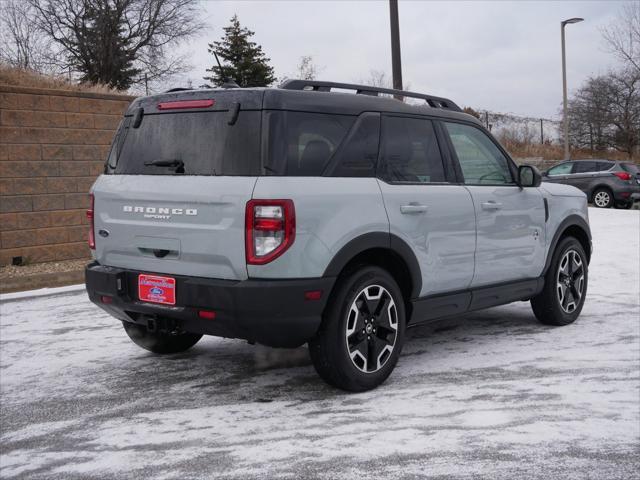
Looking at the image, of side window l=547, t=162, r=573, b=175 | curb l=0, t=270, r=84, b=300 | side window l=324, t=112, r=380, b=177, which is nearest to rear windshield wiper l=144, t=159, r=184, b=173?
side window l=324, t=112, r=380, b=177

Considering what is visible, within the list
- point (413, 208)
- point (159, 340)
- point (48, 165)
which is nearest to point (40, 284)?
point (48, 165)

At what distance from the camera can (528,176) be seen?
625cm

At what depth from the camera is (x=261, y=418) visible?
14.6 feet

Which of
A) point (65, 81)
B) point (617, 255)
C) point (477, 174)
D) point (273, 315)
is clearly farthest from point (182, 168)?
point (65, 81)

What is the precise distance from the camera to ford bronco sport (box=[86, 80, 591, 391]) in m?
4.36

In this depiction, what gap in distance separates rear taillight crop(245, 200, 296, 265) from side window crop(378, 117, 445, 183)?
3.28 feet

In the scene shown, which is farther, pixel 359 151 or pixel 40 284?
pixel 40 284

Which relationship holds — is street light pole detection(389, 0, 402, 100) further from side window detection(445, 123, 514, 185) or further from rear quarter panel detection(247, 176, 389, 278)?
rear quarter panel detection(247, 176, 389, 278)

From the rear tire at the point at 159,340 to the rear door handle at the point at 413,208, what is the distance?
2039 mm

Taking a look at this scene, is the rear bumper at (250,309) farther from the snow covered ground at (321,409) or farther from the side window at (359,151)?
the side window at (359,151)

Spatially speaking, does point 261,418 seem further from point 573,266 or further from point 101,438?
point 573,266

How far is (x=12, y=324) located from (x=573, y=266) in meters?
5.37

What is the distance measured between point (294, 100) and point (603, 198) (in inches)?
773

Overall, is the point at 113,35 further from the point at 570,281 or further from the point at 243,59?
the point at 570,281
